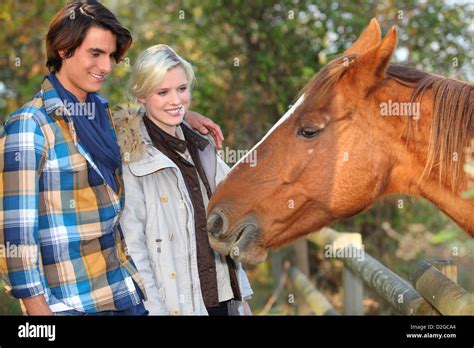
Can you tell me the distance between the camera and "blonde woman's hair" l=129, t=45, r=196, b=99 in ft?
9.05

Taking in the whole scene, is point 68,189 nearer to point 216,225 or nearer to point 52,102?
point 52,102

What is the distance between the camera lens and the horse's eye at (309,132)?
275cm

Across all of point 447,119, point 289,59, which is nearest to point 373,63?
point 447,119

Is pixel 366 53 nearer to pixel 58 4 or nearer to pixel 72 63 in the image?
pixel 72 63

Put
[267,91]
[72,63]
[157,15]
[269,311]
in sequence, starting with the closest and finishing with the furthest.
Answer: [72,63], [269,311], [267,91], [157,15]

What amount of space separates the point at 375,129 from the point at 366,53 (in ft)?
1.10

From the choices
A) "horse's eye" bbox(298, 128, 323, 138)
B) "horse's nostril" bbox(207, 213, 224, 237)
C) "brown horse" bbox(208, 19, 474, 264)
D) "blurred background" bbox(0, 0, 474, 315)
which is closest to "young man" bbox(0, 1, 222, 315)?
"horse's nostril" bbox(207, 213, 224, 237)

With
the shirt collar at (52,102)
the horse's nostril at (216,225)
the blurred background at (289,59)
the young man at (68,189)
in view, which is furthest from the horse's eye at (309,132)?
the blurred background at (289,59)

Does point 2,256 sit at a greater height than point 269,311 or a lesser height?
greater

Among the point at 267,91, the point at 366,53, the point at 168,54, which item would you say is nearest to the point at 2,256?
the point at 168,54

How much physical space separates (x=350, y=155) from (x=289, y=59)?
4441 mm

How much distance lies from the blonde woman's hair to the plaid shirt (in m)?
0.45
